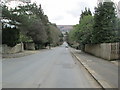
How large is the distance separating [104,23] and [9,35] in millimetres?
18955

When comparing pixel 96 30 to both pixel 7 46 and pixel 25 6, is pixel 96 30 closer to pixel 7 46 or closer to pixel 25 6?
pixel 25 6

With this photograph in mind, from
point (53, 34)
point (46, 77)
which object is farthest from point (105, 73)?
point (53, 34)

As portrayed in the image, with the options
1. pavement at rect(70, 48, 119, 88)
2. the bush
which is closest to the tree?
pavement at rect(70, 48, 119, 88)

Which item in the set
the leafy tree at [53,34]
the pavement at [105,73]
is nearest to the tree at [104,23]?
the pavement at [105,73]

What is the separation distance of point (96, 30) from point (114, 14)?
356 cm

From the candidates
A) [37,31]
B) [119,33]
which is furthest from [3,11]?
[37,31]

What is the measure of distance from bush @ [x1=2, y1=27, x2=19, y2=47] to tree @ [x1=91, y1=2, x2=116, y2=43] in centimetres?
1660

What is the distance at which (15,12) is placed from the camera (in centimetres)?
3978

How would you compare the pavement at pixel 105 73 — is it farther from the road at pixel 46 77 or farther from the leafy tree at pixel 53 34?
the leafy tree at pixel 53 34

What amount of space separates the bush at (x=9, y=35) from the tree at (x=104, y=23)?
16595 millimetres

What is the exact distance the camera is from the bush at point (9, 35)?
49.2 metres

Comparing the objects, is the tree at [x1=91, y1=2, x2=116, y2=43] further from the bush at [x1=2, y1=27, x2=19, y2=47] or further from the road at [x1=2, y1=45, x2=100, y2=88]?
the road at [x1=2, y1=45, x2=100, y2=88]

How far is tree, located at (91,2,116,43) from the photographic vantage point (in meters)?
38.3

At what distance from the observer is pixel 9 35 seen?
49.7 meters
